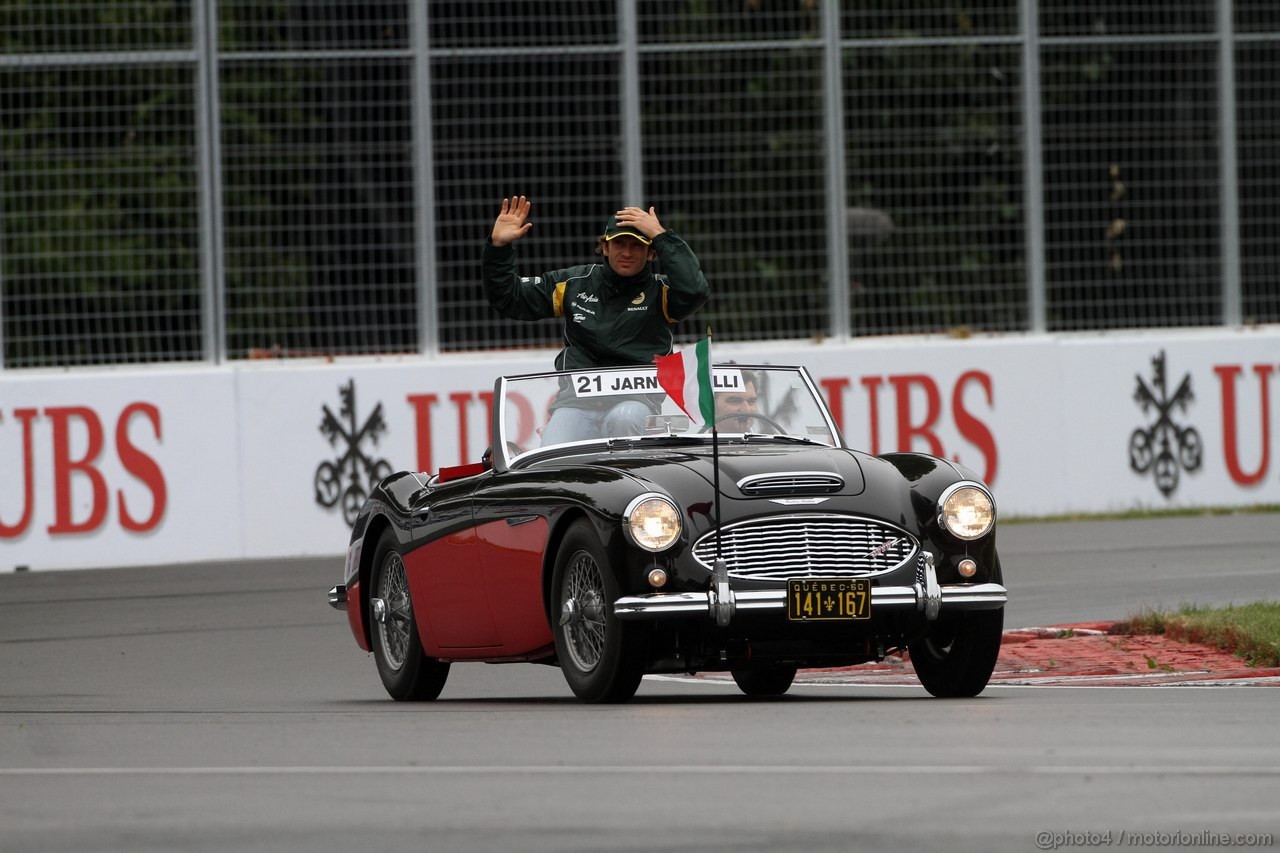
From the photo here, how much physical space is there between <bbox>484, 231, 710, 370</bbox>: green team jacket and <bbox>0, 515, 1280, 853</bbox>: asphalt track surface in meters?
1.43

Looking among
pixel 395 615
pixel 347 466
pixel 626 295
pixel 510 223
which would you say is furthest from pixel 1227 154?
pixel 395 615

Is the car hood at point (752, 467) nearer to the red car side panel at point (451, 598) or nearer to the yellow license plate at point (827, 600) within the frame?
the yellow license plate at point (827, 600)

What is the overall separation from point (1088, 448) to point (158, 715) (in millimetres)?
13649

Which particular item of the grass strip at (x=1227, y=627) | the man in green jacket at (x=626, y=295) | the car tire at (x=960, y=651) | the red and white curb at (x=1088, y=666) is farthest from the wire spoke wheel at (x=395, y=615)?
the grass strip at (x=1227, y=627)

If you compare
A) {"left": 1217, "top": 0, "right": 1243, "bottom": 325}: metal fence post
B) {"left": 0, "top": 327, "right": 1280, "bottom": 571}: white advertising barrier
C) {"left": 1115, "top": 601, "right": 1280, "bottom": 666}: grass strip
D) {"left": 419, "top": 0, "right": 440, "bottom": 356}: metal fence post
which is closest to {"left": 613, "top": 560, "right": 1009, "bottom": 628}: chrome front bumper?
{"left": 1115, "top": 601, "right": 1280, "bottom": 666}: grass strip

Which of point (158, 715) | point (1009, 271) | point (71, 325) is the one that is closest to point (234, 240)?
point (71, 325)

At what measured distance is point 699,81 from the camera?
2281 centimetres

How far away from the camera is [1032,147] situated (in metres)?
23.2

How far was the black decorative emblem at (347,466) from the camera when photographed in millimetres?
20703

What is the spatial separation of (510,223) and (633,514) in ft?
9.48

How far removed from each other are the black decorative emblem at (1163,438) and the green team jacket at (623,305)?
459 inches

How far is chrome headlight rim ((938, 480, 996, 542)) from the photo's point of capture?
930cm

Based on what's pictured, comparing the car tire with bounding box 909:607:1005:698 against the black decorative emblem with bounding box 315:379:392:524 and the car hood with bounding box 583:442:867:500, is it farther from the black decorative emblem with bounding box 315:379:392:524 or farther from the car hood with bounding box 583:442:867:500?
the black decorative emblem with bounding box 315:379:392:524

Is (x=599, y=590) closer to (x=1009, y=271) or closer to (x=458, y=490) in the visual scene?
(x=458, y=490)
